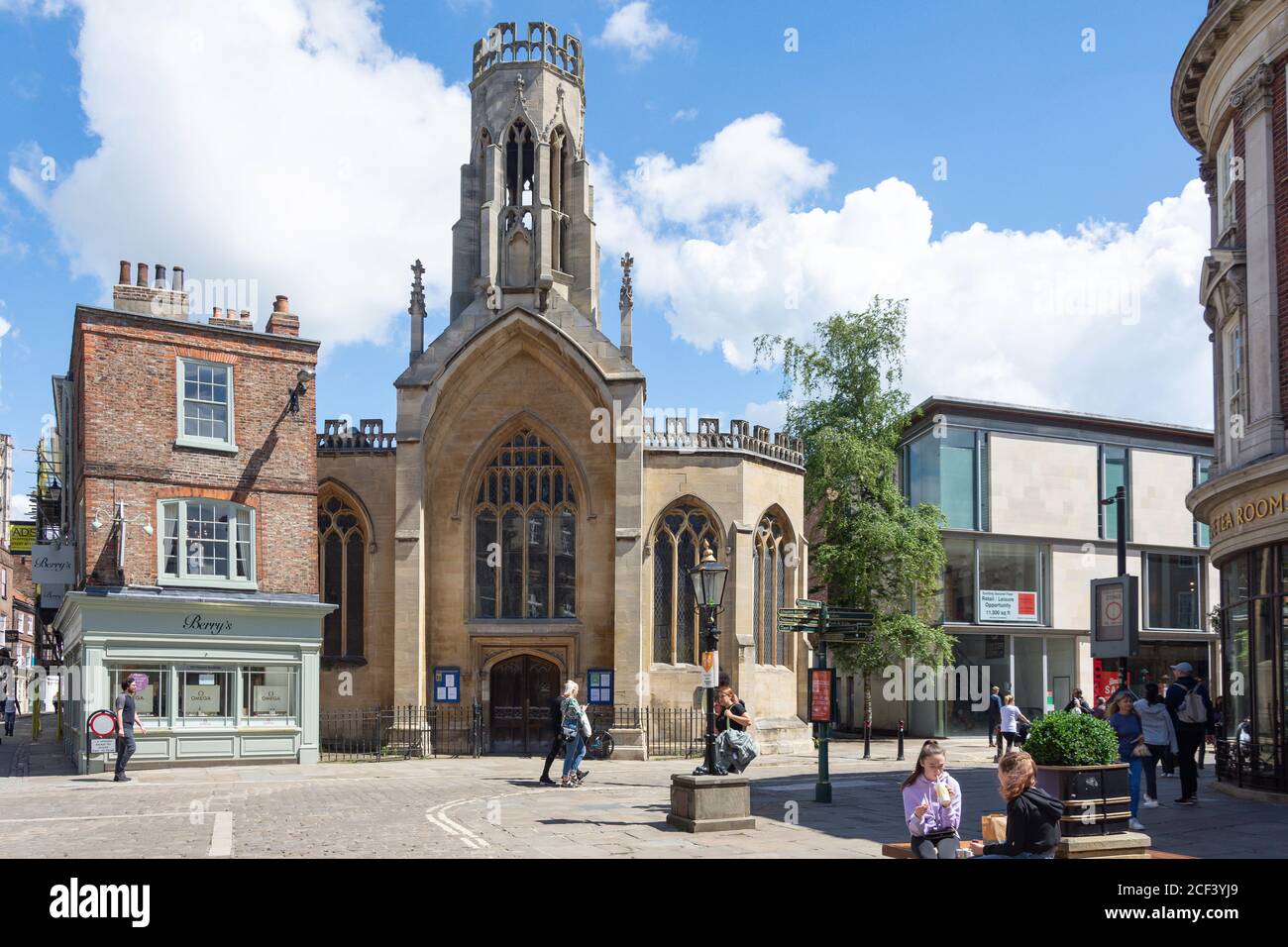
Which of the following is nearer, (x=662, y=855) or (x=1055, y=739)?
(x=1055, y=739)

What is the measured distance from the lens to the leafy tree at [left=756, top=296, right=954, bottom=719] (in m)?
35.8

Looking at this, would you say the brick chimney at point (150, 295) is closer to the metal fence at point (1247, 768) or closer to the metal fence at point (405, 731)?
the metal fence at point (405, 731)

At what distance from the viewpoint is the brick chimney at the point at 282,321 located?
91.9 feet

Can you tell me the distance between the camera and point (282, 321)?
92.0ft

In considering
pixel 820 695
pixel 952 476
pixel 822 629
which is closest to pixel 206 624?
pixel 820 695

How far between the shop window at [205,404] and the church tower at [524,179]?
822 cm

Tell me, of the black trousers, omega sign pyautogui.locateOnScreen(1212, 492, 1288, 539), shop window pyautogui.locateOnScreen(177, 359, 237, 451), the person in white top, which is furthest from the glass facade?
shop window pyautogui.locateOnScreen(177, 359, 237, 451)

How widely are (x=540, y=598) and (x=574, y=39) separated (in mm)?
16049

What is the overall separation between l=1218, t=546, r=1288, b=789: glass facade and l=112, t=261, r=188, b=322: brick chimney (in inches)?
829

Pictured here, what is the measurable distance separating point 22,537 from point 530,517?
834 inches

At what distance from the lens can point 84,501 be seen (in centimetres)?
Result: 2494
